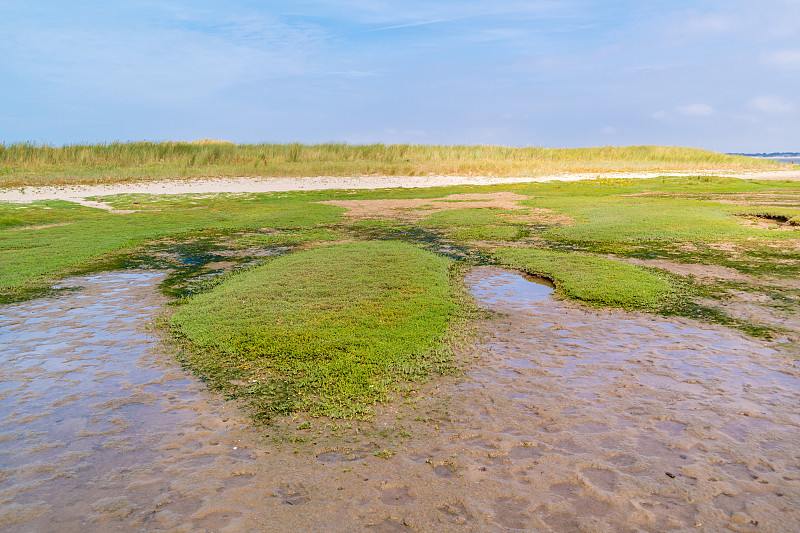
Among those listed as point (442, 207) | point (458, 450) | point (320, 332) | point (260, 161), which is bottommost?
point (458, 450)

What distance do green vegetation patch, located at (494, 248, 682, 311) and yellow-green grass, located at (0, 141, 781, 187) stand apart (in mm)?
32160

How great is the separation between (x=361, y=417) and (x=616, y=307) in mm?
5149

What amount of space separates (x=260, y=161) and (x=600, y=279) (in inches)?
1594

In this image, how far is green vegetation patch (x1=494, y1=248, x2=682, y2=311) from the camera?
8.89m

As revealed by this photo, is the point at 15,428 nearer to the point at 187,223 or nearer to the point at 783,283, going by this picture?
the point at 783,283

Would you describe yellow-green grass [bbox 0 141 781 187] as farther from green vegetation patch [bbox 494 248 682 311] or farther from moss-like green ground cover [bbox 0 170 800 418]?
green vegetation patch [bbox 494 248 682 311]

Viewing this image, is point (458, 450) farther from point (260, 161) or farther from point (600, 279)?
point (260, 161)

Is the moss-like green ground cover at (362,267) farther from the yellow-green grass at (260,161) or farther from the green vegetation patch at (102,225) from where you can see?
the yellow-green grass at (260,161)

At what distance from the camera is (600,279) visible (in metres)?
9.98

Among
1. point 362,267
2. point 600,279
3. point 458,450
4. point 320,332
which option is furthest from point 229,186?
point 458,450

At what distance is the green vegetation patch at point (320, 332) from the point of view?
18.7 ft

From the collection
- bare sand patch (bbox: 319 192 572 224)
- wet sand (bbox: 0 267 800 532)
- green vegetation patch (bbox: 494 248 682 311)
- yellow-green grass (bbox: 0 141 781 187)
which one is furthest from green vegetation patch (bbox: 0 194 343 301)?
yellow-green grass (bbox: 0 141 781 187)

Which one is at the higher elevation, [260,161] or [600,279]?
[260,161]

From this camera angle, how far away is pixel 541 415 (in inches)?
204
